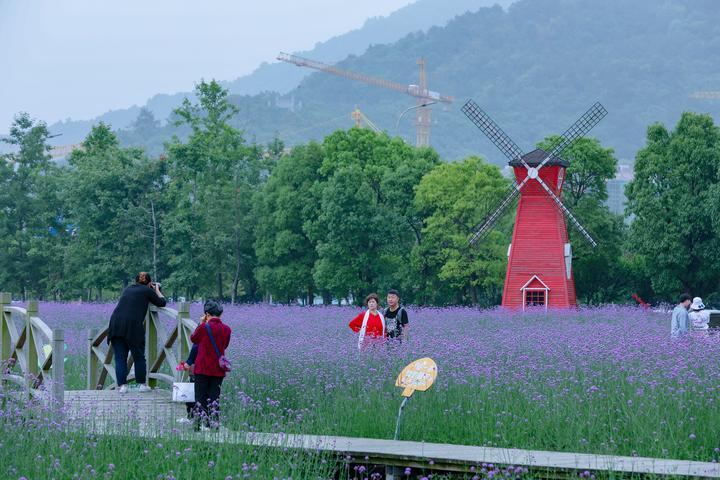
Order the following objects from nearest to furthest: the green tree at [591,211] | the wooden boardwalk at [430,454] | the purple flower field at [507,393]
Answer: the wooden boardwalk at [430,454]
the purple flower field at [507,393]
the green tree at [591,211]

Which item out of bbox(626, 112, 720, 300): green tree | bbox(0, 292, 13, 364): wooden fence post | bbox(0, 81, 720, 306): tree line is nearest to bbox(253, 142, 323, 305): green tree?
bbox(0, 81, 720, 306): tree line

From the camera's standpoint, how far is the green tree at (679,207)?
181 ft

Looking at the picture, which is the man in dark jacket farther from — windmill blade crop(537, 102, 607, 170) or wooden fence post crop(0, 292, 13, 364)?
windmill blade crop(537, 102, 607, 170)

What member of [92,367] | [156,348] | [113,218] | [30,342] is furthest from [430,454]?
[113,218]

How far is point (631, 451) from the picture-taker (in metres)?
11.7

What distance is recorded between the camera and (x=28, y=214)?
68500 millimetres

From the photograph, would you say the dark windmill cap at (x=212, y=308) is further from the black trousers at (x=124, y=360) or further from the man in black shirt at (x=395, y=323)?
the man in black shirt at (x=395, y=323)

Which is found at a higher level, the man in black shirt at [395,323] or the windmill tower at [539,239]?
the windmill tower at [539,239]

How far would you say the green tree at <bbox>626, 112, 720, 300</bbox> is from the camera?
181 ft

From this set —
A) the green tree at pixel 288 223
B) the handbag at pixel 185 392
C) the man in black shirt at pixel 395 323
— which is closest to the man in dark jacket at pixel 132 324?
the handbag at pixel 185 392

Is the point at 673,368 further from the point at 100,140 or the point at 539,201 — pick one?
the point at 100,140

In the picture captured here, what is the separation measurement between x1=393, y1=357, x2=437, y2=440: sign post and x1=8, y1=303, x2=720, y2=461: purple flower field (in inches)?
18.9

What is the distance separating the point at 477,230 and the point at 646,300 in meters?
14.3

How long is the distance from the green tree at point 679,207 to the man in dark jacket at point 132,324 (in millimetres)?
41044
